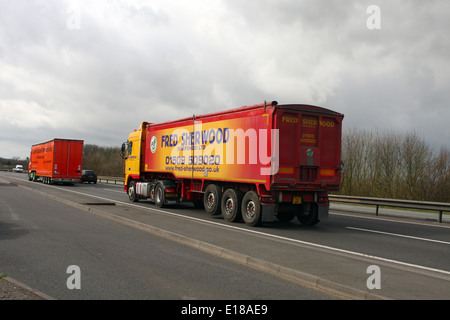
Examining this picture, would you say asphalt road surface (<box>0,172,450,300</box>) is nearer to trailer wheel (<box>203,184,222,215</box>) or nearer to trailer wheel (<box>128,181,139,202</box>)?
trailer wheel (<box>203,184,222,215</box>)

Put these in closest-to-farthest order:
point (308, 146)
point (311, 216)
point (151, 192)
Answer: point (308, 146) < point (311, 216) < point (151, 192)

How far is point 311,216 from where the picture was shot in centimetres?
1248

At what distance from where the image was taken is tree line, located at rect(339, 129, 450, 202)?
2122 cm

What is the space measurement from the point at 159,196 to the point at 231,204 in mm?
5131

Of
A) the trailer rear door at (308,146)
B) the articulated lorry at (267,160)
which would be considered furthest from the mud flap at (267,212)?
the trailer rear door at (308,146)

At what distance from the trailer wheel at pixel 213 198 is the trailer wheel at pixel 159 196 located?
10.2ft

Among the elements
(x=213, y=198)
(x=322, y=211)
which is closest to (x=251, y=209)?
(x=213, y=198)

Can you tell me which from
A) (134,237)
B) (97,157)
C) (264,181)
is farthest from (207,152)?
(97,157)

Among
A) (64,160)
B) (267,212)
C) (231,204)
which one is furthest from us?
(64,160)

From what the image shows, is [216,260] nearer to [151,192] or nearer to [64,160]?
[151,192]

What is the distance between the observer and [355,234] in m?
10.8

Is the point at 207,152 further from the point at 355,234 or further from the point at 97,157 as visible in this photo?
the point at 97,157

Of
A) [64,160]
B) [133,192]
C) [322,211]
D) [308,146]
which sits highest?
[64,160]
